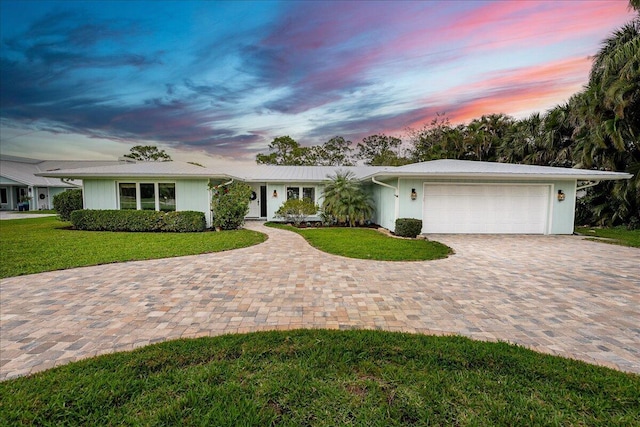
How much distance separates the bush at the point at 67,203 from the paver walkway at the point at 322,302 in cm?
944

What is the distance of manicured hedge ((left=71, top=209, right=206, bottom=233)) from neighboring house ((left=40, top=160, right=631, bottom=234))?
2.57 feet

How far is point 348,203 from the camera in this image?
44.8ft

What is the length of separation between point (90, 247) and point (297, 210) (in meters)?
7.94

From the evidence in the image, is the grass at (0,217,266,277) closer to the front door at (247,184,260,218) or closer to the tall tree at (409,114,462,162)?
the front door at (247,184,260,218)

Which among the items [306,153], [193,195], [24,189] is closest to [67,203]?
[193,195]

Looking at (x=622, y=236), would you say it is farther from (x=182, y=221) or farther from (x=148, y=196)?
(x=148, y=196)

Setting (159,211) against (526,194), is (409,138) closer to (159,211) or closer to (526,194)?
(526,194)

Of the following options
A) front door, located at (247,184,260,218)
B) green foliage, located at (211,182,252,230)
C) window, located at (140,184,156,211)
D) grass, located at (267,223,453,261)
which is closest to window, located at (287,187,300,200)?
front door, located at (247,184,260,218)

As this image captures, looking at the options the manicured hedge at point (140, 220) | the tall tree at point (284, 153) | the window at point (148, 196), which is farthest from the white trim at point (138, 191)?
the tall tree at point (284, 153)

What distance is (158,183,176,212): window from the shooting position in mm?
12680

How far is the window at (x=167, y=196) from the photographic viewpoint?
1268 centimetres

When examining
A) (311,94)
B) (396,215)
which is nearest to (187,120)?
(311,94)

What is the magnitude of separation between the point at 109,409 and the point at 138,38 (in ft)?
41.1

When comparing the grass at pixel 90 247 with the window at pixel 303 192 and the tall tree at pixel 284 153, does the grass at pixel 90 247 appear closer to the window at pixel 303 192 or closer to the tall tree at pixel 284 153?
the window at pixel 303 192
